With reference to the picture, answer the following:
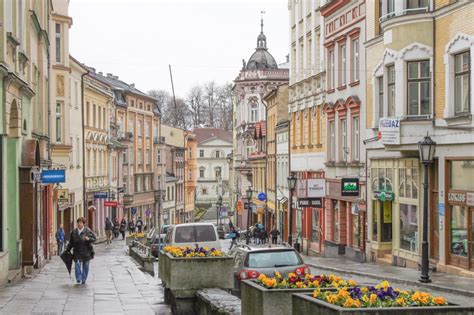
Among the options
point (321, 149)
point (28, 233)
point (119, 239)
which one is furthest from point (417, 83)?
point (119, 239)

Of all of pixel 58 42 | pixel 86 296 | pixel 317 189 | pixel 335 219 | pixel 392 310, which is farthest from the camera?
pixel 58 42

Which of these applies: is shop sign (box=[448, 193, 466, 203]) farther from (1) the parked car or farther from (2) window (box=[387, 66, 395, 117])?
(1) the parked car

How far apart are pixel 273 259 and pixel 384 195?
13.1 meters

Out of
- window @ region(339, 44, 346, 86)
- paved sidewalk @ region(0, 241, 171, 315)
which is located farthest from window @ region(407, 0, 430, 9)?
paved sidewalk @ region(0, 241, 171, 315)

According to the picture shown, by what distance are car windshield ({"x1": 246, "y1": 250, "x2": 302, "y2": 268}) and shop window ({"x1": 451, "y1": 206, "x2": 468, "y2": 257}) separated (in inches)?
298

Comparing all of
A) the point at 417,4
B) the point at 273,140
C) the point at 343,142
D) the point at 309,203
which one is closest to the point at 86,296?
the point at 417,4

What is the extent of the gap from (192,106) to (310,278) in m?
133

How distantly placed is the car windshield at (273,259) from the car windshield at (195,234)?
9.71 m

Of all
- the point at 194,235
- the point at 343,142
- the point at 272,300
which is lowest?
the point at 194,235

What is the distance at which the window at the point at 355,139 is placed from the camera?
35.6 meters

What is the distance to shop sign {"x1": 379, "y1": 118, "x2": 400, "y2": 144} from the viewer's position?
1077 inches

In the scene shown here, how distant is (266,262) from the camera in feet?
61.1

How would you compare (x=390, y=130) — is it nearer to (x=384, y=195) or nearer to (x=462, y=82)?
(x=462, y=82)

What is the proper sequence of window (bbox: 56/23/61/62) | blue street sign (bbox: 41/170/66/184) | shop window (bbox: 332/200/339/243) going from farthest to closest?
1. window (bbox: 56/23/61/62)
2. shop window (bbox: 332/200/339/243)
3. blue street sign (bbox: 41/170/66/184)
